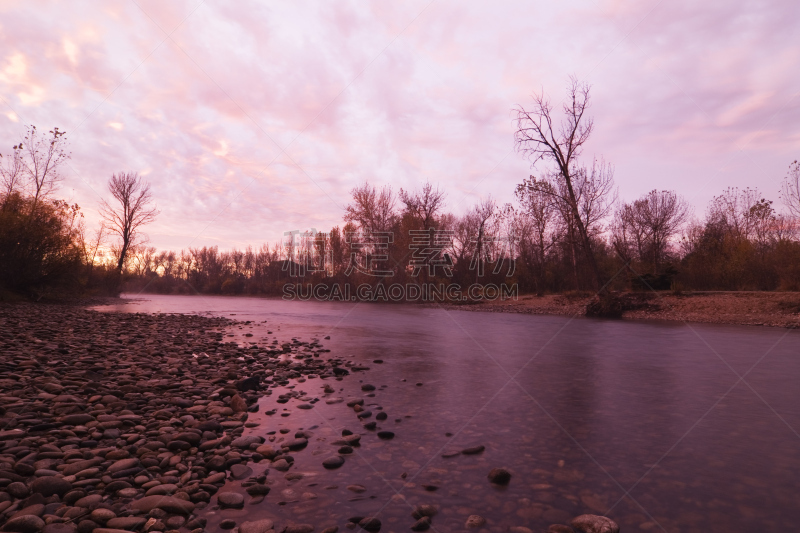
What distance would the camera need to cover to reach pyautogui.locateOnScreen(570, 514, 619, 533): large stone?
3109 mm

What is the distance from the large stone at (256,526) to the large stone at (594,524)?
2.45 meters

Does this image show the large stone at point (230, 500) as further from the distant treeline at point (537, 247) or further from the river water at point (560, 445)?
the distant treeline at point (537, 247)

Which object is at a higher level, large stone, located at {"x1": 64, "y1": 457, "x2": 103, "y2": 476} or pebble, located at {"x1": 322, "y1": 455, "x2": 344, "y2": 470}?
large stone, located at {"x1": 64, "y1": 457, "x2": 103, "y2": 476}

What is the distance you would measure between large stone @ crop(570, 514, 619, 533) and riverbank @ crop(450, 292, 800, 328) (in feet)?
74.4

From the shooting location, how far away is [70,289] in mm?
26500

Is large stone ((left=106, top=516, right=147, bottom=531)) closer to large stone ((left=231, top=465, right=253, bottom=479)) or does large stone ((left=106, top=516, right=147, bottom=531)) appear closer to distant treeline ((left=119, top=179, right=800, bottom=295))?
large stone ((left=231, top=465, right=253, bottom=479))

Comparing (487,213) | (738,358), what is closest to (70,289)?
(738,358)

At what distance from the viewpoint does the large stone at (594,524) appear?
3109mm

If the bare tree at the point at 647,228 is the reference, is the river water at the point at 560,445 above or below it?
below

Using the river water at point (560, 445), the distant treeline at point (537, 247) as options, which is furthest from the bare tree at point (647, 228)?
the river water at point (560, 445)

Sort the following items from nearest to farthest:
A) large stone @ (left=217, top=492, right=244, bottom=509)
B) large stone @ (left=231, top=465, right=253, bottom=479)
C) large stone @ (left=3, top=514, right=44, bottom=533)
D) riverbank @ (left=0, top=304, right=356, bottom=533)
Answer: large stone @ (left=3, top=514, right=44, bottom=533)
riverbank @ (left=0, top=304, right=356, bottom=533)
large stone @ (left=217, top=492, right=244, bottom=509)
large stone @ (left=231, top=465, right=253, bottom=479)

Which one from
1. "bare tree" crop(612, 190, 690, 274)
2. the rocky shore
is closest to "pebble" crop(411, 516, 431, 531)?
the rocky shore

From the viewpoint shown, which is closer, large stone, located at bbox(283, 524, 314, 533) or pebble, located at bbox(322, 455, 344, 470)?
large stone, located at bbox(283, 524, 314, 533)

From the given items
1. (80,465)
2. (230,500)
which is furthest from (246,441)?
(80,465)
